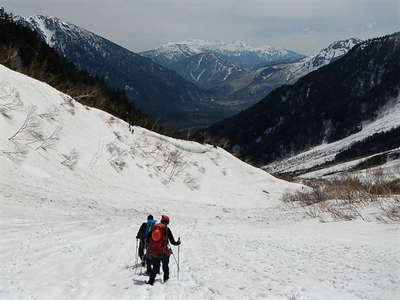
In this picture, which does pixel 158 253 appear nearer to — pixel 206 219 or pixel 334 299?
pixel 334 299

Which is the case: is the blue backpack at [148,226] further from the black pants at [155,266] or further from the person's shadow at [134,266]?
the black pants at [155,266]

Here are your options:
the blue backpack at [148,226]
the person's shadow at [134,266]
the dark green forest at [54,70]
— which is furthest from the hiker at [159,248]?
the dark green forest at [54,70]

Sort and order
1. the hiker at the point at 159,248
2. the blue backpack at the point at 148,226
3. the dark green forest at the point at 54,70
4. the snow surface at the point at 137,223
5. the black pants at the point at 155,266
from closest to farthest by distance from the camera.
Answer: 1. the snow surface at the point at 137,223
2. the black pants at the point at 155,266
3. the hiker at the point at 159,248
4. the blue backpack at the point at 148,226
5. the dark green forest at the point at 54,70

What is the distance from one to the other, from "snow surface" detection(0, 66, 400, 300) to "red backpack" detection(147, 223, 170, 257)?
83 cm

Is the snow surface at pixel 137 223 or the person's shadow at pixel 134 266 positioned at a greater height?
the snow surface at pixel 137 223

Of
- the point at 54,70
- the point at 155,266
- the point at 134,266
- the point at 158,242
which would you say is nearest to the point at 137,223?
the point at 134,266

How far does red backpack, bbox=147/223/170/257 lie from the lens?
462 inches

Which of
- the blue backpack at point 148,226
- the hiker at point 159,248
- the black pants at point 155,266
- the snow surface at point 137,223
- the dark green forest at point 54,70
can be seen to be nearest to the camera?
the snow surface at point 137,223

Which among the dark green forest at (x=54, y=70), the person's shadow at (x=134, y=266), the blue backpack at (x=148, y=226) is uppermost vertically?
the dark green forest at (x=54, y=70)

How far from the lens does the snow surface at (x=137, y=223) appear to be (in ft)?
36.8

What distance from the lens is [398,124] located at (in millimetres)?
178000

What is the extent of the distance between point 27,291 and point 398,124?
616ft

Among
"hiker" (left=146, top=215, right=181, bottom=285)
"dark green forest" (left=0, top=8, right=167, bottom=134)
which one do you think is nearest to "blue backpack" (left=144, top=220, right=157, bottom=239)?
"hiker" (left=146, top=215, right=181, bottom=285)

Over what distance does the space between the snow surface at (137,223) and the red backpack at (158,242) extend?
83cm
